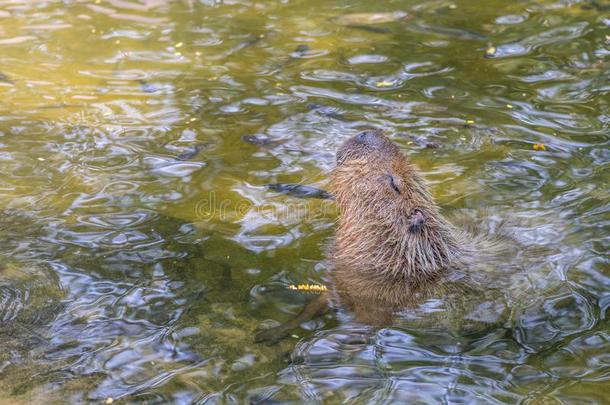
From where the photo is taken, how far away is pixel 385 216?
4359 mm

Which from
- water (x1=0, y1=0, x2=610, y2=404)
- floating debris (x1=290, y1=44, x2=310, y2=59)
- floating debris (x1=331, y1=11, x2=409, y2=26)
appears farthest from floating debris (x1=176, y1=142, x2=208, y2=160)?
floating debris (x1=331, y1=11, x2=409, y2=26)

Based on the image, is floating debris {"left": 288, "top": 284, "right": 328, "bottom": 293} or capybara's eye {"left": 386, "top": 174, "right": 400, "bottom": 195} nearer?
floating debris {"left": 288, "top": 284, "right": 328, "bottom": 293}

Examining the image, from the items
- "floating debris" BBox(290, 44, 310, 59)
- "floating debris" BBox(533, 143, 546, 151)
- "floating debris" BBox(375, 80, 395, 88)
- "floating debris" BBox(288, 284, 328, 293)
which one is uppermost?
"floating debris" BBox(290, 44, 310, 59)

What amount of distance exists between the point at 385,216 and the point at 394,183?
19cm

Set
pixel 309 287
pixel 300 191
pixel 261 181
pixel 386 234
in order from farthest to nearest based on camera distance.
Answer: pixel 261 181 → pixel 300 191 → pixel 386 234 → pixel 309 287

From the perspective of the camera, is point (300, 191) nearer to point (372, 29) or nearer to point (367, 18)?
point (372, 29)

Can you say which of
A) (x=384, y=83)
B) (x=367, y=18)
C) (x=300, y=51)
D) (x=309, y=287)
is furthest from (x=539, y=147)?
(x=367, y=18)

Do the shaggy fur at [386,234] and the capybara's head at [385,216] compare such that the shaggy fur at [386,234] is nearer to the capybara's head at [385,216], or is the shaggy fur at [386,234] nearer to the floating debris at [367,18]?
the capybara's head at [385,216]

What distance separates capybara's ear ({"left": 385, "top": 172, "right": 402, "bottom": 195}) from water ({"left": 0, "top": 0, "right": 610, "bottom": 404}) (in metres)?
0.56

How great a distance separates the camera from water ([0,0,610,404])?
348 cm

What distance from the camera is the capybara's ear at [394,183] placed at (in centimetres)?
436

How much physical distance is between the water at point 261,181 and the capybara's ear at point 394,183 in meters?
0.56

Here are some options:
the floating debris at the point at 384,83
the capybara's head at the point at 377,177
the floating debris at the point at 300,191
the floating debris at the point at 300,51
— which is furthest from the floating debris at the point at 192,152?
the floating debris at the point at 300,51

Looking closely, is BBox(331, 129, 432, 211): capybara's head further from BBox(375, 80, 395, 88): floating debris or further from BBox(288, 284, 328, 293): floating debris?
BBox(375, 80, 395, 88): floating debris
